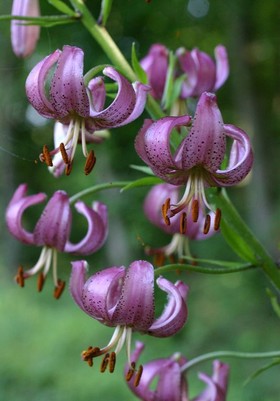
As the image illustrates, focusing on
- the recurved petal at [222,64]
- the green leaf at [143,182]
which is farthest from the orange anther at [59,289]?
the recurved petal at [222,64]

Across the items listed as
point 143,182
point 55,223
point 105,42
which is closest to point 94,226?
point 55,223

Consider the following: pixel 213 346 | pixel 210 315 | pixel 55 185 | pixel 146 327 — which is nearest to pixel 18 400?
pixel 213 346

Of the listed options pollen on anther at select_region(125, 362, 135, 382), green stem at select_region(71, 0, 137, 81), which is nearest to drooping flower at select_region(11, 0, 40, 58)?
green stem at select_region(71, 0, 137, 81)

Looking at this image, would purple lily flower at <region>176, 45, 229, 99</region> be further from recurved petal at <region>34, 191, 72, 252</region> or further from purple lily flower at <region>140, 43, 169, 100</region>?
recurved petal at <region>34, 191, 72, 252</region>

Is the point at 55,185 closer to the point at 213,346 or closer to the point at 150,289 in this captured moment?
the point at 213,346

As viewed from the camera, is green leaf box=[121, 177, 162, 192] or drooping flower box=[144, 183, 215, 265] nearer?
green leaf box=[121, 177, 162, 192]

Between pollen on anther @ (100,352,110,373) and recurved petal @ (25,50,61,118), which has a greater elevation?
recurved petal @ (25,50,61,118)
